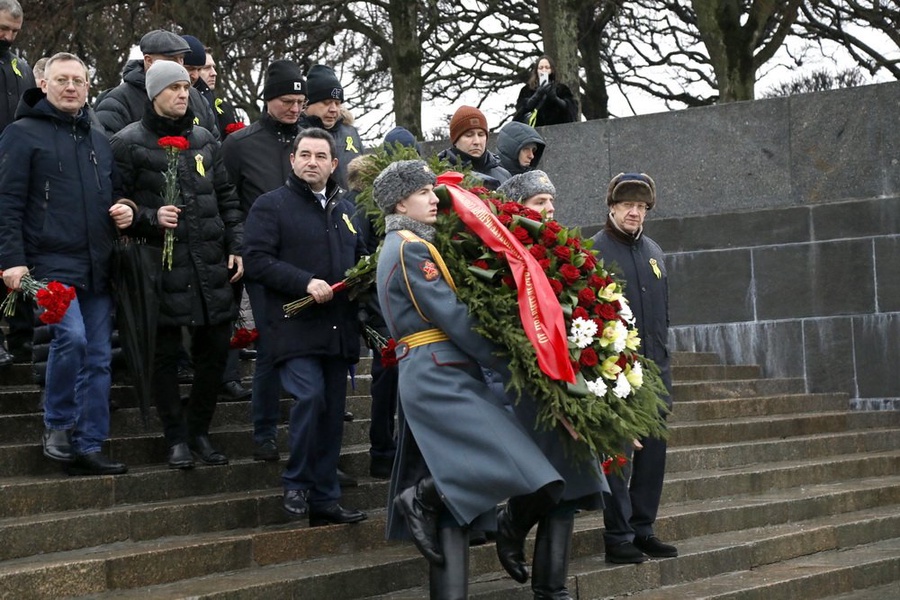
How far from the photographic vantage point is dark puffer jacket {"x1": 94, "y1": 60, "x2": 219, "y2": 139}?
8.45m

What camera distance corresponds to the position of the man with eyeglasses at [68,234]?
6840 mm

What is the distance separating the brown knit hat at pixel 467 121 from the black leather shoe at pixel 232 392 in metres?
1.97

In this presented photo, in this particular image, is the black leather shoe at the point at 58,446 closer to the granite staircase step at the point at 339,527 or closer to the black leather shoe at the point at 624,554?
the granite staircase step at the point at 339,527

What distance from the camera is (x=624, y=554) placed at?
24.4ft

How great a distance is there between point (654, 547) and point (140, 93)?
4.02m

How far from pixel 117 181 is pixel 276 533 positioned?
6.50ft

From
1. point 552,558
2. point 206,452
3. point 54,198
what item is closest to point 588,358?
point 552,558

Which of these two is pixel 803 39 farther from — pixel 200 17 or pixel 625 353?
pixel 625 353

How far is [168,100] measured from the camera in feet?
24.3

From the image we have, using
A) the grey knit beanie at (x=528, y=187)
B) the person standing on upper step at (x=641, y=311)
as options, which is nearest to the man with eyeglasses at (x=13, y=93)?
the grey knit beanie at (x=528, y=187)

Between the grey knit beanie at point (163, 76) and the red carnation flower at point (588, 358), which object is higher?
the grey knit beanie at point (163, 76)

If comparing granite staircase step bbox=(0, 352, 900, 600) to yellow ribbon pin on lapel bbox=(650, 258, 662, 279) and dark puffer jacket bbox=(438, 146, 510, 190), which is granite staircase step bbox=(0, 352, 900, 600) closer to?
yellow ribbon pin on lapel bbox=(650, 258, 662, 279)

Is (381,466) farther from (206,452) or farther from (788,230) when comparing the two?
(788,230)

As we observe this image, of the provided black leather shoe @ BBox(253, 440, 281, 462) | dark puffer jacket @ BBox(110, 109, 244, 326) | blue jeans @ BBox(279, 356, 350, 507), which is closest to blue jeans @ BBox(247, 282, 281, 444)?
black leather shoe @ BBox(253, 440, 281, 462)
